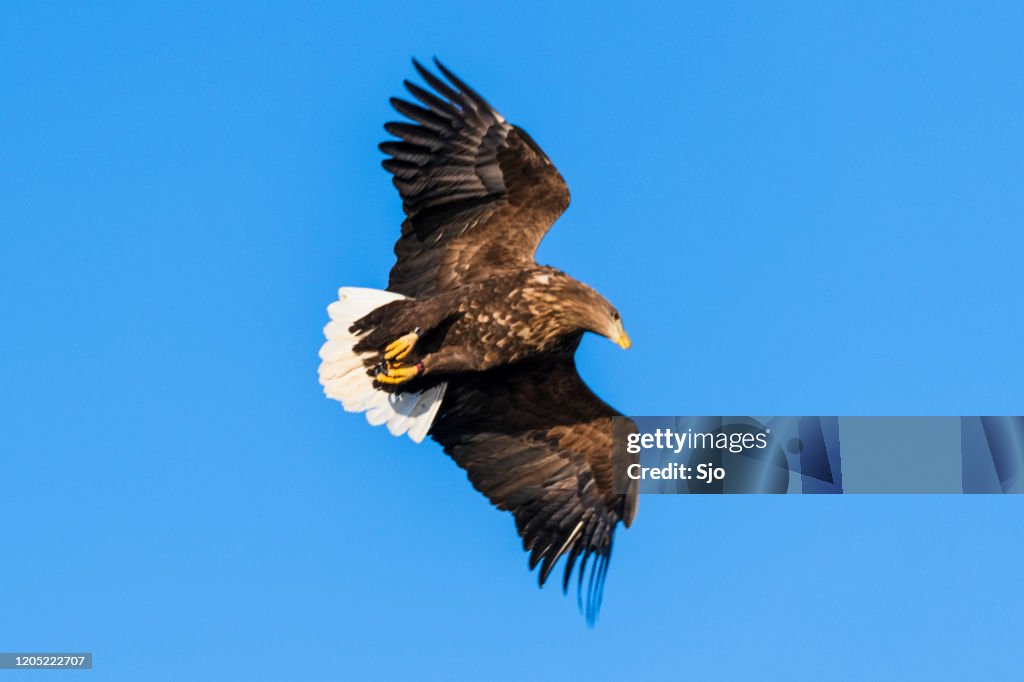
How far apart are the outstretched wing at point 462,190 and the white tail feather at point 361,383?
243 mm

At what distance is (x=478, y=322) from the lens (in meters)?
13.3

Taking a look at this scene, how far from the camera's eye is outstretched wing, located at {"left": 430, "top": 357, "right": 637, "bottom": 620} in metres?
14.1

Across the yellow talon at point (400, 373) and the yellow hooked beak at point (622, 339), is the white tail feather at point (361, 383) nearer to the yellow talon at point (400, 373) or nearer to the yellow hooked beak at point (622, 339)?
the yellow talon at point (400, 373)

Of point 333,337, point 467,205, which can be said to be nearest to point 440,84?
point 467,205

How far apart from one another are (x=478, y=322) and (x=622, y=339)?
0.84 meters

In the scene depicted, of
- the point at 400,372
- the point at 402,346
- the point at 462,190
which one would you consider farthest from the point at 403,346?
the point at 462,190

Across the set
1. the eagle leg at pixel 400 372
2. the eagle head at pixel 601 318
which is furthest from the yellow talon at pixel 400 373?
the eagle head at pixel 601 318

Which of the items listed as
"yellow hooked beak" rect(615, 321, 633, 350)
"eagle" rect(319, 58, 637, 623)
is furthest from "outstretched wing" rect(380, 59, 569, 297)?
"yellow hooked beak" rect(615, 321, 633, 350)

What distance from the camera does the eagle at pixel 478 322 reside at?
13297 mm

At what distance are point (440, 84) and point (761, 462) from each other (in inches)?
123

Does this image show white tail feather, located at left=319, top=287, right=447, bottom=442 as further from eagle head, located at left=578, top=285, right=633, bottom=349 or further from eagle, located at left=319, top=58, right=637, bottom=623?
eagle head, located at left=578, top=285, right=633, bottom=349

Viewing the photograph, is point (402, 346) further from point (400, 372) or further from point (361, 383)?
point (361, 383)

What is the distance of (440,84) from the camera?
1347 centimetres

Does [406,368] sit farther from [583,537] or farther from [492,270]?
[583,537]
